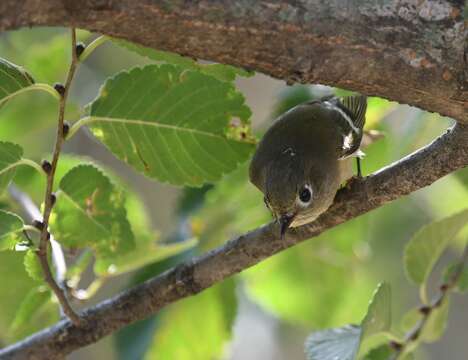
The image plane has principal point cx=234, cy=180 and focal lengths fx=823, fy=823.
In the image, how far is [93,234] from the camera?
92.3 inches

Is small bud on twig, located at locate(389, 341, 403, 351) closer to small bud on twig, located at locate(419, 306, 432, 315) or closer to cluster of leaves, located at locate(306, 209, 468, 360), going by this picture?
cluster of leaves, located at locate(306, 209, 468, 360)

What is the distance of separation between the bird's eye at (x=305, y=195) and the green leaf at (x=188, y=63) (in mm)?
754

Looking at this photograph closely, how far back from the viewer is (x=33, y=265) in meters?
2.22

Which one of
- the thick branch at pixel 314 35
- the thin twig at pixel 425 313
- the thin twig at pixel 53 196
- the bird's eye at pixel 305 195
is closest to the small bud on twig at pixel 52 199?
the thin twig at pixel 53 196

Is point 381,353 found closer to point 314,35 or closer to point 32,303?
point 32,303

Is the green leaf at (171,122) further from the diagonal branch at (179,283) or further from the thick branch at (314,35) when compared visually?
the thick branch at (314,35)

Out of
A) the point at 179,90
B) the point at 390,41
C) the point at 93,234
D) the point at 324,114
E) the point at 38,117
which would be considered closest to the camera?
the point at 390,41

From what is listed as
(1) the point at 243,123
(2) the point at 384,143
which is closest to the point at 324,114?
(2) the point at 384,143

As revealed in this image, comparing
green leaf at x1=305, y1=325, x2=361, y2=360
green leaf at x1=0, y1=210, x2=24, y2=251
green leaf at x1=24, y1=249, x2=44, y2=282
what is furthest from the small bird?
green leaf at x1=0, y1=210, x2=24, y2=251

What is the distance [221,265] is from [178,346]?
0.92 metres

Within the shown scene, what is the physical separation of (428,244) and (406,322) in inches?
10.1

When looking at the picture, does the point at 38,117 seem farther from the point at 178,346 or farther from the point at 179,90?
the point at 179,90

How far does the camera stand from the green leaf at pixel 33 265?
220 centimetres

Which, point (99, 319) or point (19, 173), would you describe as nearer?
point (99, 319)
